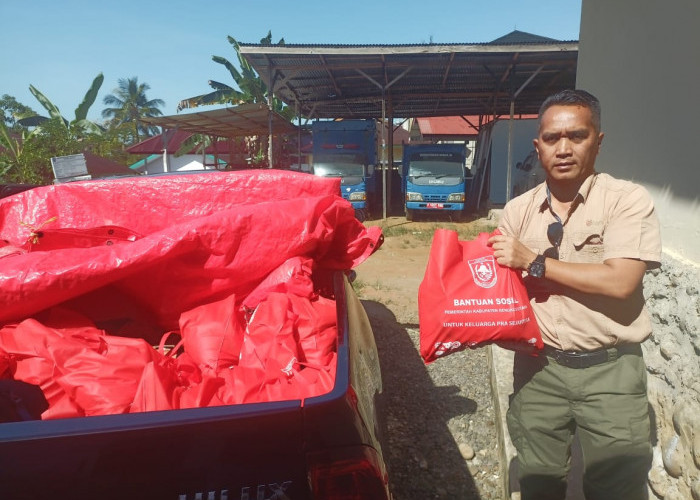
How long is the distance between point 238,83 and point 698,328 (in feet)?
65.6

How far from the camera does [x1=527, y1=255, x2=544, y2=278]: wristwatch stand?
5.61ft

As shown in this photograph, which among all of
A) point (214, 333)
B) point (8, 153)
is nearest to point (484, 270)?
point (214, 333)

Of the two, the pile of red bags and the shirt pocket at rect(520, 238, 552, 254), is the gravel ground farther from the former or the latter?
the shirt pocket at rect(520, 238, 552, 254)

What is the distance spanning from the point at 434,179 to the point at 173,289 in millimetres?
11993

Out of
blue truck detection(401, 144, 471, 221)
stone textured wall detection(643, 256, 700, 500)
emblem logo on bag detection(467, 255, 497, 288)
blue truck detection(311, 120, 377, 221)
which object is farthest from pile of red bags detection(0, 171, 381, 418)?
blue truck detection(311, 120, 377, 221)

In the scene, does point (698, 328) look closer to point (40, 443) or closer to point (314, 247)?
point (314, 247)

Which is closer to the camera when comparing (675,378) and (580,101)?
(580,101)

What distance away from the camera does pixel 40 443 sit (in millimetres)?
1030

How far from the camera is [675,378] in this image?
221 cm

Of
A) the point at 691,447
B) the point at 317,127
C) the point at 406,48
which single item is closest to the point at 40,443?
the point at 691,447

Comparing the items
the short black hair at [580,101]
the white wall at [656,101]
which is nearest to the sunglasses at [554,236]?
the short black hair at [580,101]

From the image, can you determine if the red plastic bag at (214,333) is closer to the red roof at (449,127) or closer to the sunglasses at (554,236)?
the sunglasses at (554,236)

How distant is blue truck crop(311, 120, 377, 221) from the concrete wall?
1066cm

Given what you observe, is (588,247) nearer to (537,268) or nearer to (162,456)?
(537,268)
